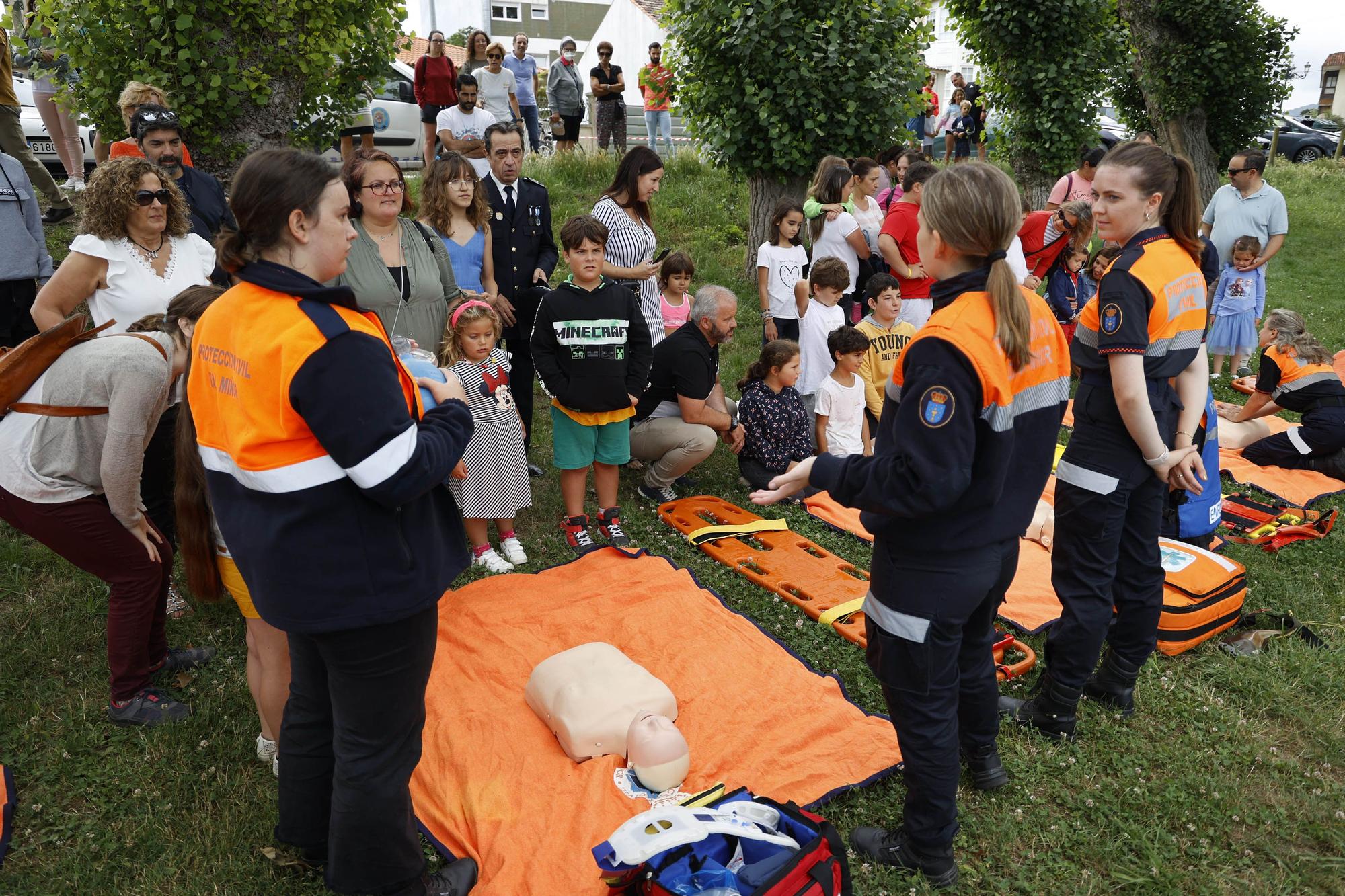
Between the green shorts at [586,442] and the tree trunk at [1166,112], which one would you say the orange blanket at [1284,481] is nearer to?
the green shorts at [586,442]

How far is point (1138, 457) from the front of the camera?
3.24 m

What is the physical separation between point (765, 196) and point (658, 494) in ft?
14.8

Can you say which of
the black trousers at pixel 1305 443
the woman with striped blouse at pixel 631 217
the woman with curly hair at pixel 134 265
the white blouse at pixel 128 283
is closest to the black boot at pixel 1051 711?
the woman with striped blouse at pixel 631 217

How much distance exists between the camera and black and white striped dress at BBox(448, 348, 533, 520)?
483 cm

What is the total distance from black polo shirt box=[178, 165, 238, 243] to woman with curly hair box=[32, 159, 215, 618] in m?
0.78

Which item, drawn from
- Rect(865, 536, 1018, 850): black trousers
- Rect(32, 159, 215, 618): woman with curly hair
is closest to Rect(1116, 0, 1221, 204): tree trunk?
Rect(865, 536, 1018, 850): black trousers

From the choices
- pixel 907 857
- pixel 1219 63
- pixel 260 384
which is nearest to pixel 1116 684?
pixel 907 857

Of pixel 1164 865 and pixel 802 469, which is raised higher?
pixel 802 469

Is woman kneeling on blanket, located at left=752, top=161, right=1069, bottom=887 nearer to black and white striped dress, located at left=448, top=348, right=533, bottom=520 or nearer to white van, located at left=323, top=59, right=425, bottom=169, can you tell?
black and white striped dress, located at left=448, top=348, right=533, bottom=520

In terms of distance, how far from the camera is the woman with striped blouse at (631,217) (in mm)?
5812

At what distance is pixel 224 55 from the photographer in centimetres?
637

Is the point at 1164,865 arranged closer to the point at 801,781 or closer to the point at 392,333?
the point at 801,781

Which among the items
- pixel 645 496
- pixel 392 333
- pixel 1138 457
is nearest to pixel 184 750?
pixel 392 333

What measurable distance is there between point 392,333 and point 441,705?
1840 mm
